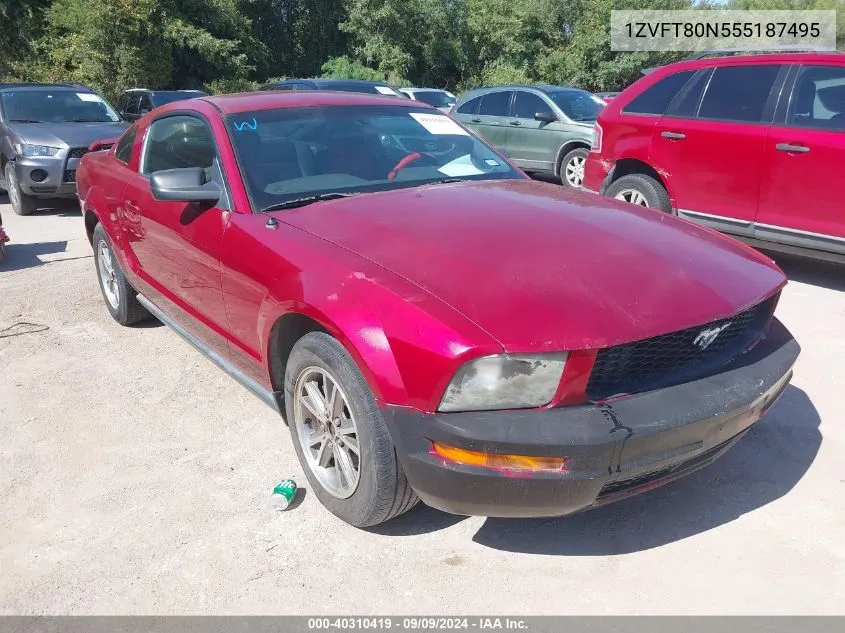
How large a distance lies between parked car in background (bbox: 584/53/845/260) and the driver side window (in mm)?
4107

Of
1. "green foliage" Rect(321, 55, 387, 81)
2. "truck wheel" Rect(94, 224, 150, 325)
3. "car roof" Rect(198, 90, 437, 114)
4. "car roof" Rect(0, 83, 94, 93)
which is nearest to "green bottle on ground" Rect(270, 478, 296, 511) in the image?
"car roof" Rect(198, 90, 437, 114)

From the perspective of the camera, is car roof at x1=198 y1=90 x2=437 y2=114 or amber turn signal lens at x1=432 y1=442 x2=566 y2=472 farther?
→ car roof at x1=198 y1=90 x2=437 y2=114

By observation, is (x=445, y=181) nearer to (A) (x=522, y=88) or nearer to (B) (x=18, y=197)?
(B) (x=18, y=197)

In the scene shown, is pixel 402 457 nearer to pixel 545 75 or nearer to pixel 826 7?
pixel 545 75

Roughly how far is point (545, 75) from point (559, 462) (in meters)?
32.9

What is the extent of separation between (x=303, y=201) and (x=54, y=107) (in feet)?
27.1

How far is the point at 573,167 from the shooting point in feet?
34.1

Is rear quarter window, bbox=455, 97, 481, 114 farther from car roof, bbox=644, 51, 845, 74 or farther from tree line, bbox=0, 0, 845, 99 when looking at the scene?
tree line, bbox=0, 0, 845, 99

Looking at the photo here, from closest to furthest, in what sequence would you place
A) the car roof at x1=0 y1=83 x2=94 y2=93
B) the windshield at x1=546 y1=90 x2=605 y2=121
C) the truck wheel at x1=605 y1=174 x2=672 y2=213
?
1. the truck wheel at x1=605 y1=174 x2=672 y2=213
2. the car roof at x1=0 y1=83 x2=94 y2=93
3. the windshield at x1=546 y1=90 x2=605 y2=121

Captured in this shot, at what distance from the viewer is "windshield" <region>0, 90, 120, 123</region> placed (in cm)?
Answer: 965

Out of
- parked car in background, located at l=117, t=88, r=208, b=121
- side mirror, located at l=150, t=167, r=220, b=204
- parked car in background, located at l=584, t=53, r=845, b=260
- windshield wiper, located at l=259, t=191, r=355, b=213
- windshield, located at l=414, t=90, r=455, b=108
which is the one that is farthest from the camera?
windshield, located at l=414, t=90, r=455, b=108

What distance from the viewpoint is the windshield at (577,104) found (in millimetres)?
10625

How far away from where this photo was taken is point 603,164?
22.9 ft

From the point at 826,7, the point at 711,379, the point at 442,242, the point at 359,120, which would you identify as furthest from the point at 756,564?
the point at 826,7
